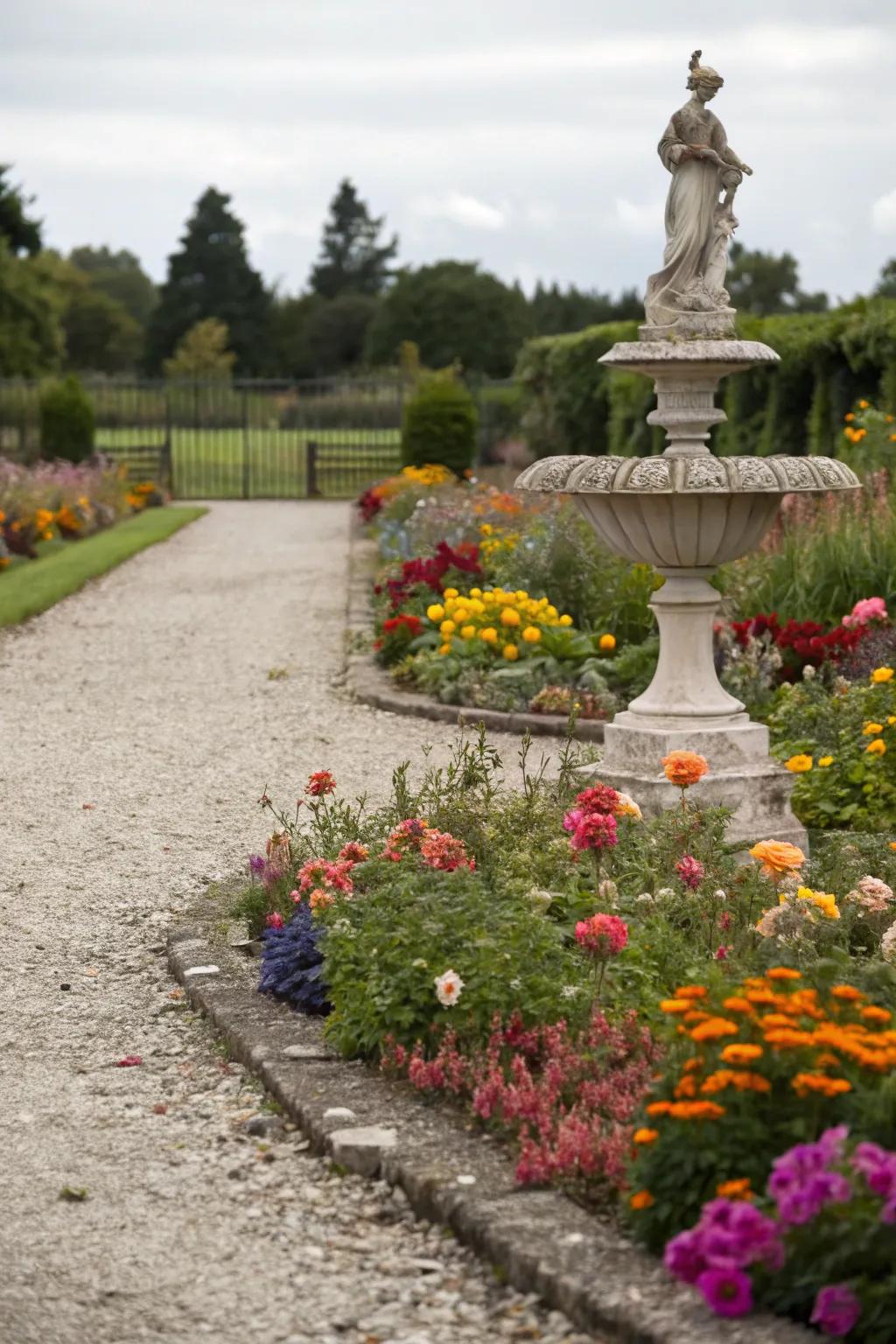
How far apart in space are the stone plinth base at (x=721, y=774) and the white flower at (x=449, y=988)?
6.43 ft

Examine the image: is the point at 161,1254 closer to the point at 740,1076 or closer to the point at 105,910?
the point at 740,1076

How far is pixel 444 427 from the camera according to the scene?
74.6 ft

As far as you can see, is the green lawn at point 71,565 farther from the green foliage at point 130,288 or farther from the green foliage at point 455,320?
the green foliage at point 130,288

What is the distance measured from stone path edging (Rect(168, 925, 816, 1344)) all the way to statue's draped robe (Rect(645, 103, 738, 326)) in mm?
2746

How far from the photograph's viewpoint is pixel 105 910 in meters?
5.27

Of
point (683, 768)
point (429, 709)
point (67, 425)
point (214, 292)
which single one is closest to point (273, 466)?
point (67, 425)

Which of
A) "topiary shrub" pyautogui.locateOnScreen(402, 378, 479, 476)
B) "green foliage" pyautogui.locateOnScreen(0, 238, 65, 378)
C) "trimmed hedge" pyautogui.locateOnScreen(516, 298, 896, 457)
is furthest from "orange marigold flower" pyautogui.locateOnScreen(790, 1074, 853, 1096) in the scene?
"green foliage" pyautogui.locateOnScreen(0, 238, 65, 378)

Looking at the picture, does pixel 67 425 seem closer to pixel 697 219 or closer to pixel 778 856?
pixel 697 219

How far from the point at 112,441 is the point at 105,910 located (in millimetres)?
24288

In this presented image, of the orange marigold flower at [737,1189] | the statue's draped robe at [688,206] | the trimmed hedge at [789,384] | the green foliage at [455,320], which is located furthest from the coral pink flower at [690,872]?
the green foliage at [455,320]

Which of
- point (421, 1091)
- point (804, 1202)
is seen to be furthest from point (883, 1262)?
point (421, 1091)

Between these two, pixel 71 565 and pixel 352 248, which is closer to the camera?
pixel 71 565

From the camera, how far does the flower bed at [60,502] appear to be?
1667cm

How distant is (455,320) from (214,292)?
14570 millimetres
